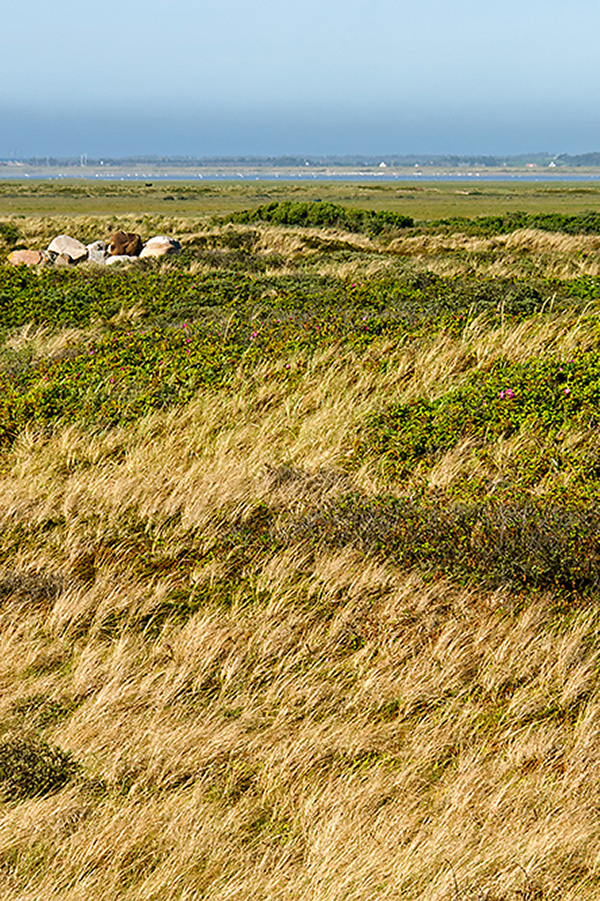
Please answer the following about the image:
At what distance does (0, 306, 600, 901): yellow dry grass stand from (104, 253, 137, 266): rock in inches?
663

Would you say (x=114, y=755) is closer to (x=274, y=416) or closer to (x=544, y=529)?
(x=544, y=529)

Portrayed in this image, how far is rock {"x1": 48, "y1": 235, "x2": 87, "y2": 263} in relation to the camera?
956 inches

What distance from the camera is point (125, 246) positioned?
24641mm

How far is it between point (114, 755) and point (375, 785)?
105 centimetres

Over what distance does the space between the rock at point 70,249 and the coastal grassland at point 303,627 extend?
1602 cm

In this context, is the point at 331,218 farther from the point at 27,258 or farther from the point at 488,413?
the point at 488,413

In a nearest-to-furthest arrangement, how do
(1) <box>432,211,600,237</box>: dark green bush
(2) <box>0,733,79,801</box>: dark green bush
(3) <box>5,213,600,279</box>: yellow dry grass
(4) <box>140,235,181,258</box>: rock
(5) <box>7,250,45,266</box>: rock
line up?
(2) <box>0,733,79,801</box>: dark green bush < (3) <box>5,213,600,279</box>: yellow dry grass < (5) <box>7,250,45,266</box>: rock < (4) <box>140,235,181,258</box>: rock < (1) <box>432,211,600,237</box>: dark green bush

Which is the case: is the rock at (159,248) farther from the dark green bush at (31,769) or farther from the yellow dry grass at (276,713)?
the dark green bush at (31,769)

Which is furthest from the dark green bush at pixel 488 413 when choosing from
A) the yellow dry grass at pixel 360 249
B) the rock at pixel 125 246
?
the rock at pixel 125 246

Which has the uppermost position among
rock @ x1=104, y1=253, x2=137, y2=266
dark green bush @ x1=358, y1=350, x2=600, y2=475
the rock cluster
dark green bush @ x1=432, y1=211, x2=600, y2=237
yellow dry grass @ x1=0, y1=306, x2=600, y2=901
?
dark green bush @ x1=432, y1=211, x2=600, y2=237

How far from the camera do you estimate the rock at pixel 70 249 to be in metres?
24.3

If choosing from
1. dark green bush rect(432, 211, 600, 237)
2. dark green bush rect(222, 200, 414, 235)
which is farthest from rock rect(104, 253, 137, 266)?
dark green bush rect(432, 211, 600, 237)

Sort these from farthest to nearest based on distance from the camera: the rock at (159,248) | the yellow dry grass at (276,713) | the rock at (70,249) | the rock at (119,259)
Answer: the rock at (70,249) < the rock at (159,248) < the rock at (119,259) < the yellow dry grass at (276,713)

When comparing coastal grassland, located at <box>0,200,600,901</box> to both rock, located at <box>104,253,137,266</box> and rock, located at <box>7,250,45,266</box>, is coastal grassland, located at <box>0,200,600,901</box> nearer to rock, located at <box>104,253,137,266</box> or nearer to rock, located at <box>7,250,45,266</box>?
rock, located at <box>104,253,137,266</box>
